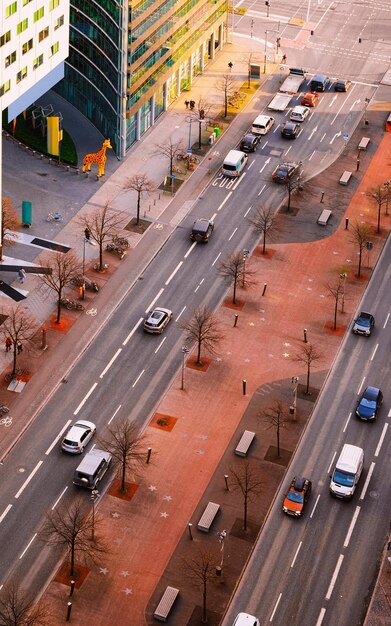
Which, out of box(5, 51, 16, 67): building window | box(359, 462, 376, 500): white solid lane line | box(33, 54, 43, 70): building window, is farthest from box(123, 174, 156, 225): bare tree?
box(359, 462, 376, 500): white solid lane line

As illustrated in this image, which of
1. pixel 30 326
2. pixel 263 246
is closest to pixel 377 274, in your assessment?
pixel 263 246

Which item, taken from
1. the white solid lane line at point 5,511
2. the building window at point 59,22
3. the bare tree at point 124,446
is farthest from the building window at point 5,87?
the white solid lane line at point 5,511

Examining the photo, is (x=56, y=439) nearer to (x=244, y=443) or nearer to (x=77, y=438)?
(x=77, y=438)

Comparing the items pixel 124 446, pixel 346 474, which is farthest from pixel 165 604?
pixel 346 474

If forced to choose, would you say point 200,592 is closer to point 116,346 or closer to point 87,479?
point 87,479

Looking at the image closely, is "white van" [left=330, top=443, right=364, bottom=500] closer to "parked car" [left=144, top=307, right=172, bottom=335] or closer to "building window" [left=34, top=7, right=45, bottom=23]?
"parked car" [left=144, top=307, right=172, bottom=335]

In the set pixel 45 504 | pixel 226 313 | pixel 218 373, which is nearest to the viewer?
pixel 45 504

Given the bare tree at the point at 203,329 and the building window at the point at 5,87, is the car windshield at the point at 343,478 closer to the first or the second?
the bare tree at the point at 203,329

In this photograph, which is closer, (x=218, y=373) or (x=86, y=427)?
(x=86, y=427)
